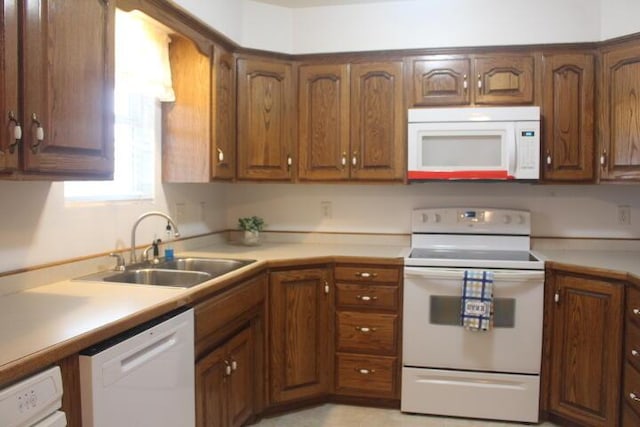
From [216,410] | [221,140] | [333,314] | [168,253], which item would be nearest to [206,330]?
Result: [216,410]

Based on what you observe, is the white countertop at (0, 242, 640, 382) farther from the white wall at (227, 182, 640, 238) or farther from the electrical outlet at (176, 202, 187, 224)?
the white wall at (227, 182, 640, 238)

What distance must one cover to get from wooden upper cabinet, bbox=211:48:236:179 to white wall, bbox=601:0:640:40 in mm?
2116

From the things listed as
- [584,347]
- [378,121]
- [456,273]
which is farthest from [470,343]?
[378,121]

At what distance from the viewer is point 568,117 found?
2.81 meters

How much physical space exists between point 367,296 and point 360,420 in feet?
2.21

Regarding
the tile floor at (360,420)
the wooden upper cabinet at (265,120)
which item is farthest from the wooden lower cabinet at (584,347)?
the wooden upper cabinet at (265,120)

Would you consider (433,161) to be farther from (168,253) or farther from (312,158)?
(168,253)

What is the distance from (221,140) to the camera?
281cm

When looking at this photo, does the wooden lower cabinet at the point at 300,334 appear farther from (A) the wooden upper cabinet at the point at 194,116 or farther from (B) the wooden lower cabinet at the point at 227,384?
(A) the wooden upper cabinet at the point at 194,116

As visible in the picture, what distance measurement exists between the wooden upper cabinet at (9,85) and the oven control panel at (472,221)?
7.81ft

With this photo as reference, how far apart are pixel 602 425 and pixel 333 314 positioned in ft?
4.76

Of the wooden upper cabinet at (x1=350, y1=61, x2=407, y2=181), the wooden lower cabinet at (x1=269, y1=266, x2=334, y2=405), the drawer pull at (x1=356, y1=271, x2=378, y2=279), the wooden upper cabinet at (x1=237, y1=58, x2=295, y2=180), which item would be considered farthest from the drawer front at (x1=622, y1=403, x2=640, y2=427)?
the wooden upper cabinet at (x1=237, y1=58, x2=295, y2=180)

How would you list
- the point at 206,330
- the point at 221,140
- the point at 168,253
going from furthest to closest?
the point at 221,140, the point at 168,253, the point at 206,330

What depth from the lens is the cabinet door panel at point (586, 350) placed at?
2379mm
